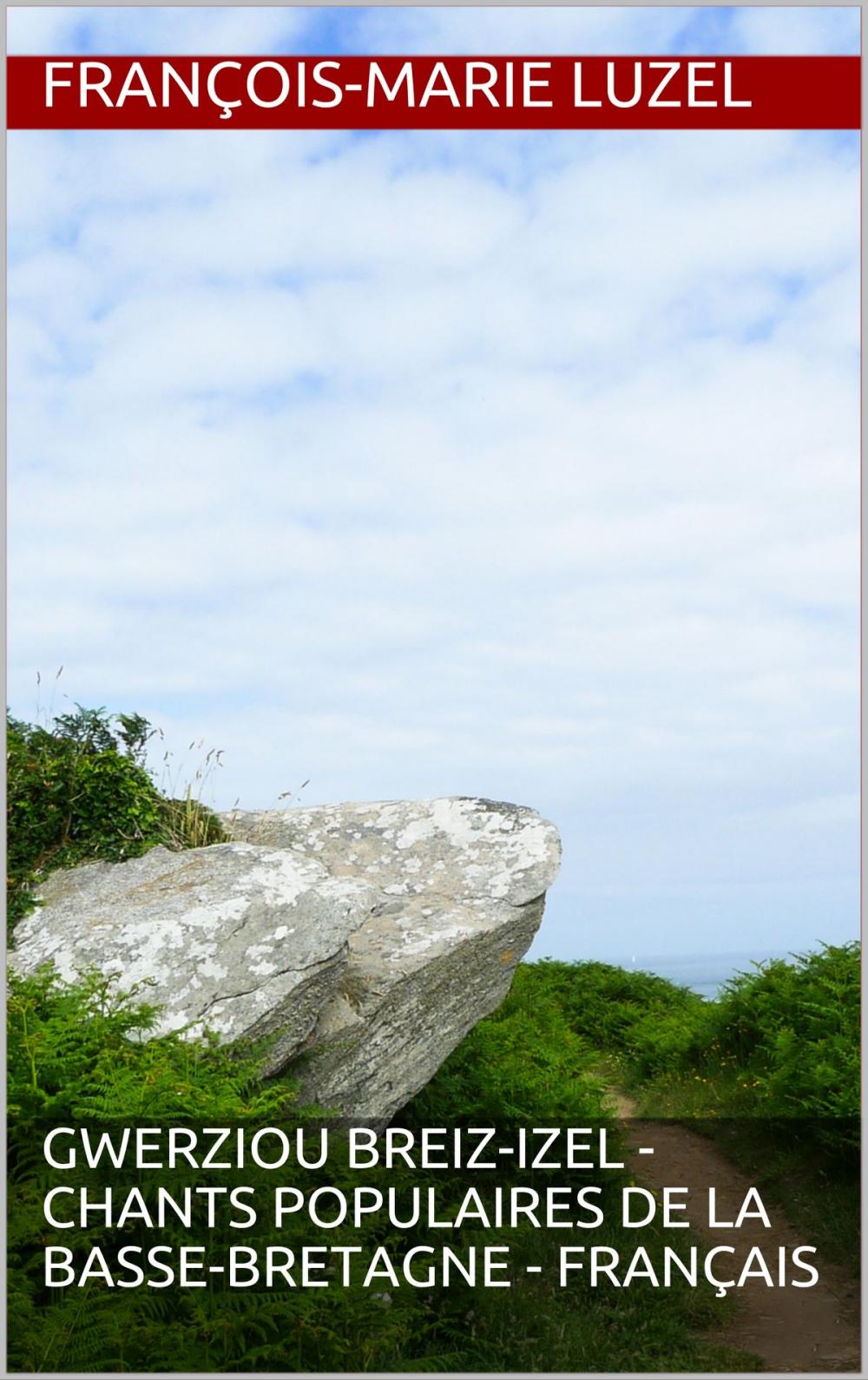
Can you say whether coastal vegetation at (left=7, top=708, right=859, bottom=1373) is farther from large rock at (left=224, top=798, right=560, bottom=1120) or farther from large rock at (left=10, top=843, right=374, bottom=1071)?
large rock at (left=224, top=798, right=560, bottom=1120)

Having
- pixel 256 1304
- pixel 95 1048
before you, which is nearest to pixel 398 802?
pixel 95 1048

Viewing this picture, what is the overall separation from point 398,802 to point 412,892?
1.26 metres

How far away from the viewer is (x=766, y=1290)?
29.8 feet

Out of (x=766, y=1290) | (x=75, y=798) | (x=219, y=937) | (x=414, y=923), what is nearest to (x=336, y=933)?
(x=219, y=937)

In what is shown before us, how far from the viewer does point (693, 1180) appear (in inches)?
439

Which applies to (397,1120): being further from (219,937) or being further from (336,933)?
(219,937)

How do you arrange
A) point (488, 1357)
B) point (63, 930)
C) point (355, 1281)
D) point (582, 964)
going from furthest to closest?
point (582, 964)
point (63, 930)
point (488, 1357)
point (355, 1281)

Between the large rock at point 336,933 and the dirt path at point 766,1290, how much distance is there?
305cm

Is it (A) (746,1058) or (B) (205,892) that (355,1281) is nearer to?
(B) (205,892)

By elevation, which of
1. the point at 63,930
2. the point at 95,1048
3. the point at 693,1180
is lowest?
the point at 693,1180

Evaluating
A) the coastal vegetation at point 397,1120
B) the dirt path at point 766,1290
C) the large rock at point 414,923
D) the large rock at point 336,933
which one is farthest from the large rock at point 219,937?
the dirt path at point 766,1290

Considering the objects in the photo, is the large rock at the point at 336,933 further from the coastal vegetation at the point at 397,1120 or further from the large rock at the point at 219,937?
the coastal vegetation at the point at 397,1120

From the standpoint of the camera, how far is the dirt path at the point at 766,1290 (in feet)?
26.2

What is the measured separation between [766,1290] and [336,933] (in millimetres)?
4840
